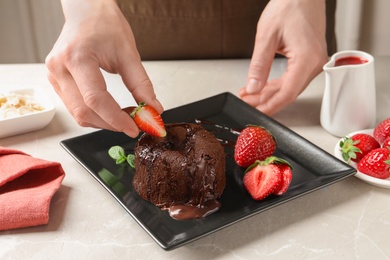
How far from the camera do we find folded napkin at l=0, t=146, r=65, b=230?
48.2 inches

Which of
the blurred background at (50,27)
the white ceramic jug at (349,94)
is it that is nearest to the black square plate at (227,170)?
the white ceramic jug at (349,94)

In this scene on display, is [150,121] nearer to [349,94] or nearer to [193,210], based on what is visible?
[193,210]

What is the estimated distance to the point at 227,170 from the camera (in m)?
1.41

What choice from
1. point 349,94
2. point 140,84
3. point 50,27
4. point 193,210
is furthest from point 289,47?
point 50,27

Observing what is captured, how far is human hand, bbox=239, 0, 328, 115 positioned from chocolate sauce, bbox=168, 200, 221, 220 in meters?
0.44

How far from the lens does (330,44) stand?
82.7 inches

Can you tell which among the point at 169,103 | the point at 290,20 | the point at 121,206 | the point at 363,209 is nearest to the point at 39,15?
the point at 169,103

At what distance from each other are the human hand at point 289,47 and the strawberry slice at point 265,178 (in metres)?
0.35

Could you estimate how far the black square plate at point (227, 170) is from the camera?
1.19m

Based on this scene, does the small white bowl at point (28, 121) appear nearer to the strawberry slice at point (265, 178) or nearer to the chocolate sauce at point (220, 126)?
the chocolate sauce at point (220, 126)

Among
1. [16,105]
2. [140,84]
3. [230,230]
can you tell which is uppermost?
[140,84]

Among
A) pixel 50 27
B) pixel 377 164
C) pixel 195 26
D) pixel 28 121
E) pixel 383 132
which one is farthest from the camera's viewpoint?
pixel 50 27

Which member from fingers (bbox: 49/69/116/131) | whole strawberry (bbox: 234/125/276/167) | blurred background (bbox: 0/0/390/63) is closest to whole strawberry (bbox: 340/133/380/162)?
whole strawberry (bbox: 234/125/276/167)

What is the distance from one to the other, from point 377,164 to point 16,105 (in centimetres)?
92
